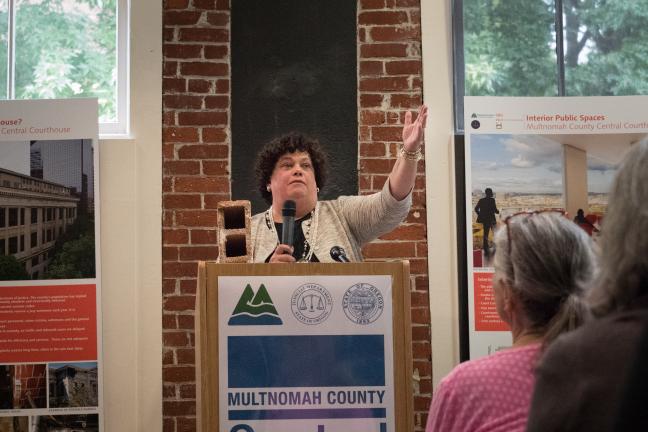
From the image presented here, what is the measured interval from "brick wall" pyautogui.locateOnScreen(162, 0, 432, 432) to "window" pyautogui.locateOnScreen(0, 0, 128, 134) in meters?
0.33

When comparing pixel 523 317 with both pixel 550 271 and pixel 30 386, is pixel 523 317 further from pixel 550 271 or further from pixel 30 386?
pixel 30 386

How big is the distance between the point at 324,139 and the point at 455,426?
7.91ft

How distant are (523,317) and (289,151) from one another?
1.93m

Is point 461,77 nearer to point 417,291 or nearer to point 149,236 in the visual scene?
point 417,291

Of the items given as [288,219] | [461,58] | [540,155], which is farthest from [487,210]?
[288,219]

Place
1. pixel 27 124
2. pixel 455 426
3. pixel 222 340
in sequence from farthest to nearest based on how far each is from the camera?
pixel 27 124 < pixel 222 340 < pixel 455 426

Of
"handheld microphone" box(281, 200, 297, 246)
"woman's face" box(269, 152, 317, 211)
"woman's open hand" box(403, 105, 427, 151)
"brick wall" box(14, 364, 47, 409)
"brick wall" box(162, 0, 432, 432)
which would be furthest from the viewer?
"brick wall" box(162, 0, 432, 432)

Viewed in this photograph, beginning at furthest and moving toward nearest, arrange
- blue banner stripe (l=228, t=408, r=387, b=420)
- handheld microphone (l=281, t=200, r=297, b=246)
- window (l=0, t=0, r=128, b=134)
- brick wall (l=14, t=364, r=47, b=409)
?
window (l=0, t=0, r=128, b=134) < brick wall (l=14, t=364, r=47, b=409) < handheld microphone (l=281, t=200, r=297, b=246) < blue banner stripe (l=228, t=408, r=387, b=420)

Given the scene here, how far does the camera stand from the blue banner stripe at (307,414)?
234 centimetres

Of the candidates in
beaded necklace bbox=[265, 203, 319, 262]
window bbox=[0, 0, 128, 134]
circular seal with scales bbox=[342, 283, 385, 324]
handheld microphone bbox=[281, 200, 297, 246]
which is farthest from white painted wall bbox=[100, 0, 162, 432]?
circular seal with scales bbox=[342, 283, 385, 324]

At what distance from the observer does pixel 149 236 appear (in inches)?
148

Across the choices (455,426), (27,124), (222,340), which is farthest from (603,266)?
(27,124)

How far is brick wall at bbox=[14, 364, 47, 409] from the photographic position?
11.8 ft

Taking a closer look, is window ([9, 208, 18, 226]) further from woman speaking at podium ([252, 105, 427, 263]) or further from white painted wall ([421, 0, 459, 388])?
white painted wall ([421, 0, 459, 388])
